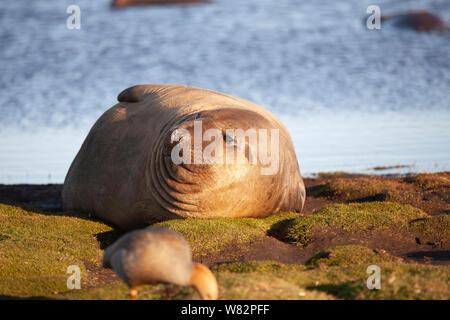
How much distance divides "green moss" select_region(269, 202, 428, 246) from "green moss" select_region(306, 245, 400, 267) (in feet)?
3.02

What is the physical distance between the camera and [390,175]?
13.4 meters

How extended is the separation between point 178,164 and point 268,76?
17.2 metres

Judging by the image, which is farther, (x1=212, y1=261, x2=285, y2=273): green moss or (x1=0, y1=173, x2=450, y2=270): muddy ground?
(x1=0, y1=173, x2=450, y2=270): muddy ground

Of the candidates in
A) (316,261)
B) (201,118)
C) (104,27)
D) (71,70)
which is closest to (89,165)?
(201,118)

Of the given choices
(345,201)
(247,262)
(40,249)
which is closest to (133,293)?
(247,262)

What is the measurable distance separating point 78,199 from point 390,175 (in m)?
6.16

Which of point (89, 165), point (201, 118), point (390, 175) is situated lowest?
point (390, 175)

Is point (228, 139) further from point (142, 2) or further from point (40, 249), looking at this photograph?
point (142, 2)

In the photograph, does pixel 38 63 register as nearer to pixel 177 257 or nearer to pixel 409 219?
pixel 409 219

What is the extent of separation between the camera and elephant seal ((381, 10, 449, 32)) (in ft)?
108

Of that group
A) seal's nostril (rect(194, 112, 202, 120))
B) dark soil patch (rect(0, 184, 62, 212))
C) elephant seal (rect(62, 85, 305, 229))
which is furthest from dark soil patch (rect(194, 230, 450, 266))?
dark soil patch (rect(0, 184, 62, 212))

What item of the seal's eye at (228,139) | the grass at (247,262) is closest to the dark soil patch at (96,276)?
the grass at (247,262)

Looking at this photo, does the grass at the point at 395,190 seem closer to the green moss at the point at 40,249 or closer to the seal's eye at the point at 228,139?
Answer: the seal's eye at the point at 228,139

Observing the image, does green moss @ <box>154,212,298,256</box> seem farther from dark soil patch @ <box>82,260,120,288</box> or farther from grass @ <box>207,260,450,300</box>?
grass @ <box>207,260,450,300</box>
